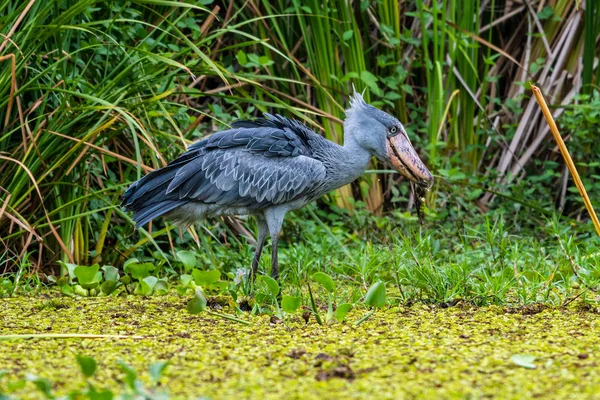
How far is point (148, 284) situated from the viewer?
150 inches

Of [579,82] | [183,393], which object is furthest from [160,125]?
[579,82]

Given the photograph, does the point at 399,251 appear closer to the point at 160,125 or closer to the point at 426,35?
the point at 160,125

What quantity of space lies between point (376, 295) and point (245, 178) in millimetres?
1045

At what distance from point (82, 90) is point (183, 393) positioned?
2.58m

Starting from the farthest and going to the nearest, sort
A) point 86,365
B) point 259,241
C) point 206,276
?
1. point 259,241
2. point 206,276
3. point 86,365

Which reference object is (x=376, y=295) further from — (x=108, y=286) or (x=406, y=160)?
(x=108, y=286)

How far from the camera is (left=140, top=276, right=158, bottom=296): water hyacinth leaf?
380cm

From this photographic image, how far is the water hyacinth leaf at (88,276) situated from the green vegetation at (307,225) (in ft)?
0.05

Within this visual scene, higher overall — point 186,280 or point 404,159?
point 404,159

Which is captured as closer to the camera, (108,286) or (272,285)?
(272,285)

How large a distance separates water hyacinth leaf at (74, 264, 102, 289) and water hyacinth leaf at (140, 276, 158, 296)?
200mm

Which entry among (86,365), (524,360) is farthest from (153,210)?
(524,360)

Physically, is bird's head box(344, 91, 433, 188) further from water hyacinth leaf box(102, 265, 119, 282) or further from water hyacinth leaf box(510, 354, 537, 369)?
water hyacinth leaf box(510, 354, 537, 369)

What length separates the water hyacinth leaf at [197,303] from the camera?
3166 millimetres
